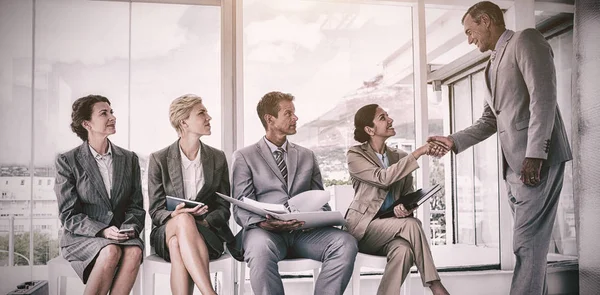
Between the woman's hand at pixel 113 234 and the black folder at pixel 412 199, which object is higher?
the black folder at pixel 412 199

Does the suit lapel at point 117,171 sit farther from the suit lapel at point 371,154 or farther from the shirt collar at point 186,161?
the suit lapel at point 371,154

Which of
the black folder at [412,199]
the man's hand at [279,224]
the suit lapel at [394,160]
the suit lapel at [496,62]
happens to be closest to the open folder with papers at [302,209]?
the man's hand at [279,224]

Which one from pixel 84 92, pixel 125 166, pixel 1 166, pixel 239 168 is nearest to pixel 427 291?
pixel 239 168

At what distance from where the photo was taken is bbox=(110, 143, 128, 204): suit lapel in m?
3.39

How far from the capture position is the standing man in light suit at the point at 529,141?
3.52 m

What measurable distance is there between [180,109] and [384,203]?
1.54 metres

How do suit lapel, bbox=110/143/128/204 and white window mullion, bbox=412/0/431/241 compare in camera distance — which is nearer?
suit lapel, bbox=110/143/128/204

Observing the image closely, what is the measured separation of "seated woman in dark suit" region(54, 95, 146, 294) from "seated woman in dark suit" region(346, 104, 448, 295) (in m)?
1.44

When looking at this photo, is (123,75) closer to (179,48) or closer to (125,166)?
(179,48)

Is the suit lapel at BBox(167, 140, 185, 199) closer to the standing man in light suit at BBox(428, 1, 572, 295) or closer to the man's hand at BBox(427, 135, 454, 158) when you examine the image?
the man's hand at BBox(427, 135, 454, 158)

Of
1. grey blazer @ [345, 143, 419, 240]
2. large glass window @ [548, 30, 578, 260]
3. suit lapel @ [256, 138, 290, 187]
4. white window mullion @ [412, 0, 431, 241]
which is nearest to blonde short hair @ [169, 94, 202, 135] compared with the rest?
suit lapel @ [256, 138, 290, 187]

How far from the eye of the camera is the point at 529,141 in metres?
3.54

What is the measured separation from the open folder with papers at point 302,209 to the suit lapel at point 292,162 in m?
0.15

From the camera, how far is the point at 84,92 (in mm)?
3660
